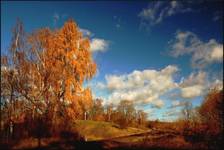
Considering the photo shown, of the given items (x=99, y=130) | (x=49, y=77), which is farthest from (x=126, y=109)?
(x=49, y=77)

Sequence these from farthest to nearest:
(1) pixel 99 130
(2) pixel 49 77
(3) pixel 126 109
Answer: (3) pixel 126 109, (1) pixel 99 130, (2) pixel 49 77

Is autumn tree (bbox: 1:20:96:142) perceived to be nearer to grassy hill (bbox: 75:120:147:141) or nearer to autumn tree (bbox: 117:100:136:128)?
grassy hill (bbox: 75:120:147:141)

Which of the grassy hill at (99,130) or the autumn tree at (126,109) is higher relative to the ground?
the autumn tree at (126,109)

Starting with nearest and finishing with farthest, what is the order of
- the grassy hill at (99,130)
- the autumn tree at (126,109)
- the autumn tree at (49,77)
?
the autumn tree at (49,77)
the grassy hill at (99,130)
the autumn tree at (126,109)

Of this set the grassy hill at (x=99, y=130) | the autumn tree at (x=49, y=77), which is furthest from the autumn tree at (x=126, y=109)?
the autumn tree at (x=49, y=77)

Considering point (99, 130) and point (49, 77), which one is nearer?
point (49, 77)

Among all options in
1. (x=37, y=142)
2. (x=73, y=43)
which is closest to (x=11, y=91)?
(x=37, y=142)

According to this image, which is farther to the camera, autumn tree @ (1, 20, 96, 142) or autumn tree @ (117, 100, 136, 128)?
autumn tree @ (117, 100, 136, 128)

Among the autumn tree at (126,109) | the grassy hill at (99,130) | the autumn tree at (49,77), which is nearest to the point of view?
the autumn tree at (49,77)

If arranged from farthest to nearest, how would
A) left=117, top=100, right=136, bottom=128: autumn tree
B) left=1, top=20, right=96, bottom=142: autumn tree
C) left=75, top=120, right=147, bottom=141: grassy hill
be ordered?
left=117, top=100, right=136, bottom=128: autumn tree, left=75, top=120, right=147, bottom=141: grassy hill, left=1, top=20, right=96, bottom=142: autumn tree

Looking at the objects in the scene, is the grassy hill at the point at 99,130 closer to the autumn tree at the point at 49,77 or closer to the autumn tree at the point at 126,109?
the autumn tree at the point at 49,77

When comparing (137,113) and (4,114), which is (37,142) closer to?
(4,114)

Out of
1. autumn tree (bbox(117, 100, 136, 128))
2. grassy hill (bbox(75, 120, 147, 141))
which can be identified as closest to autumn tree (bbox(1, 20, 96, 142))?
grassy hill (bbox(75, 120, 147, 141))

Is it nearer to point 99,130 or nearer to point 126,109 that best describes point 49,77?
point 99,130
